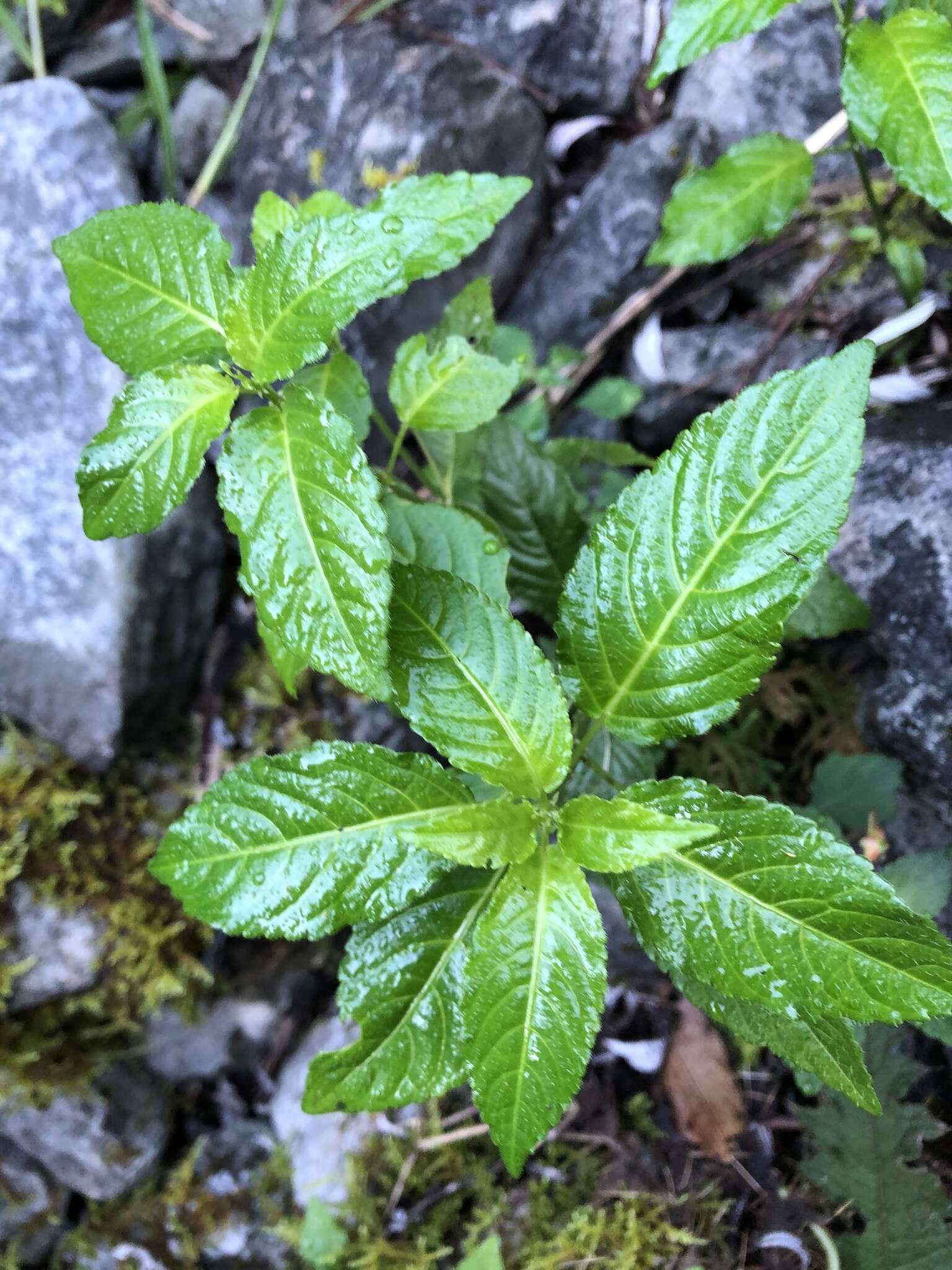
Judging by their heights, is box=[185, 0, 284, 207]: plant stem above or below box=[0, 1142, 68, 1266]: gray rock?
above

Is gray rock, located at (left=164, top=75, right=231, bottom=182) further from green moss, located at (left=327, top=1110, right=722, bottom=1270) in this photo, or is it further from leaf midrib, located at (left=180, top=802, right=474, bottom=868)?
green moss, located at (left=327, top=1110, right=722, bottom=1270)

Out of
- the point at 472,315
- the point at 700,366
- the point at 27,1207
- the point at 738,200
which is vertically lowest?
the point at 27,1207

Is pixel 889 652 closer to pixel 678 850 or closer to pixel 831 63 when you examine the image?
pixel 678 850

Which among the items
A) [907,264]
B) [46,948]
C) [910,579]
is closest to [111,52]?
[907,264]

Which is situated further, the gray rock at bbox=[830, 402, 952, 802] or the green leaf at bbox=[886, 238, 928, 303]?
the green leaf at bbox=[886, 238, 928, 303]

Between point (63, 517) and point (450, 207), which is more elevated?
point (450, 207)

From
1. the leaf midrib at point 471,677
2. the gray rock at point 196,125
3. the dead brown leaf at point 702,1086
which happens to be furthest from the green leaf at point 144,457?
the dead brown leaf at point 702,1086

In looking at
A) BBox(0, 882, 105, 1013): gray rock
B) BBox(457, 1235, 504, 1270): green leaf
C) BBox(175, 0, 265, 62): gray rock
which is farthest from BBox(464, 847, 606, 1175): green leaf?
BBox(175, 0, 265, 62): gray rock

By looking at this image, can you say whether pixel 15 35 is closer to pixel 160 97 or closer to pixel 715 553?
pixel 160 97
